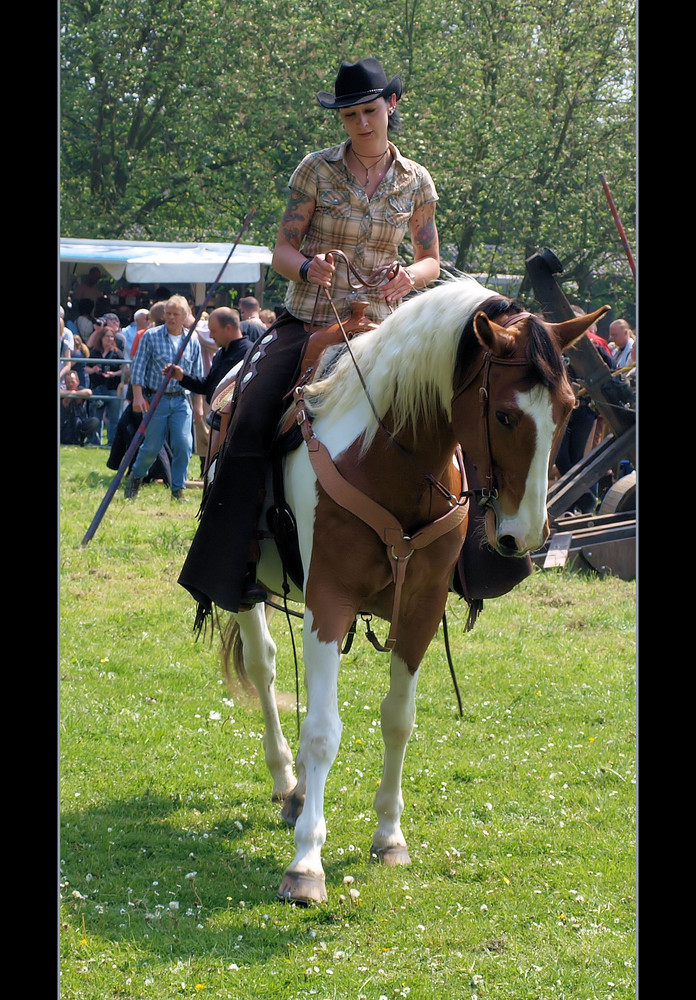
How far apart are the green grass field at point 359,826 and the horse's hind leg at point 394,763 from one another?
0.30 ft

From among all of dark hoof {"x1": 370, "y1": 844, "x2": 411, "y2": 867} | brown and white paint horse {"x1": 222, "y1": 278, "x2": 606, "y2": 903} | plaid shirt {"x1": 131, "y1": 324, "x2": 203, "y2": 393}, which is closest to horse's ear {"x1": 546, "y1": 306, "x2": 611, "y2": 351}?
brown and white paint horse {"x1": 222, "y1": 278, "x2": 606, "y2": 903}

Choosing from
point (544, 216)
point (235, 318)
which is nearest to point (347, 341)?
point (235, 318)

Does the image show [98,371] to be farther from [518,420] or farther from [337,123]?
[518,420]

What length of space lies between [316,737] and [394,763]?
776mm

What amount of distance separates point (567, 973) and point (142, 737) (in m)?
2.98

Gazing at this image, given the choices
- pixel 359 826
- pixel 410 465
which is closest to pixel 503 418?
pixel 410 465

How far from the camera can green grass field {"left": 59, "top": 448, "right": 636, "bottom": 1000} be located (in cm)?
372

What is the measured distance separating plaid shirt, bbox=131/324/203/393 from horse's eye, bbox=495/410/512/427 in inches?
372

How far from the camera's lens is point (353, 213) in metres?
4.65

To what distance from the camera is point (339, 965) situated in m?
3.70

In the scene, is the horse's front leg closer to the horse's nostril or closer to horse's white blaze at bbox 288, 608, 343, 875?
horse's white blaze at bbox 288, 608, 343, 875

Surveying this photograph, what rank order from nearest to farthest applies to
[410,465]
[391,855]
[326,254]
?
[410,465] < [326,254] < [391,855]

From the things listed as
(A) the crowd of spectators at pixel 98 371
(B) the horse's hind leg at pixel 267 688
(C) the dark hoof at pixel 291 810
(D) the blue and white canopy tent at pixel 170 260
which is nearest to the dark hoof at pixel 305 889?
(C) the dark hoof at pixel 291 810
